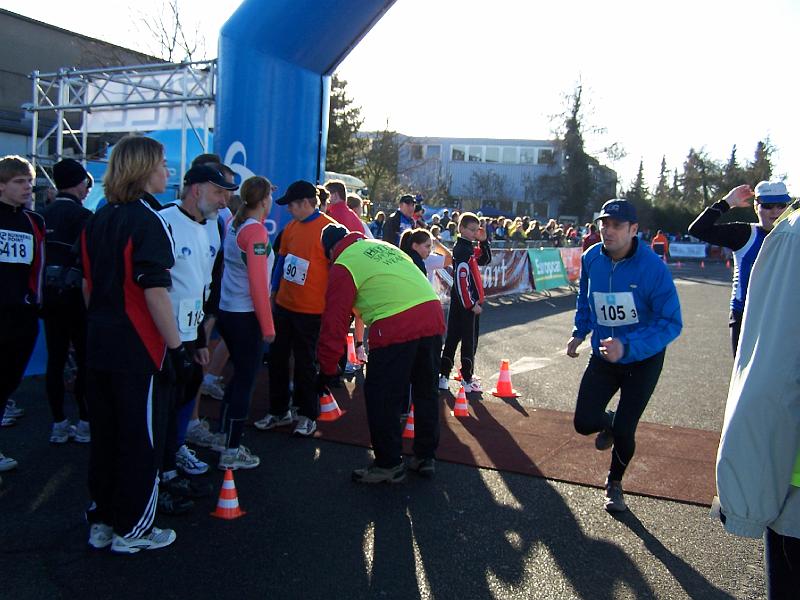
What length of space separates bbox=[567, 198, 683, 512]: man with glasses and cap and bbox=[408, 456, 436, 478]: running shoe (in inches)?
42.7

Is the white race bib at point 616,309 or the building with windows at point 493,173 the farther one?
the building with windows at point 493,173

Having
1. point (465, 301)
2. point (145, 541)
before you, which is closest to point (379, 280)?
point (145, 541)

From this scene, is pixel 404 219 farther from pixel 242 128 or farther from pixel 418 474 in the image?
pixel 418 474

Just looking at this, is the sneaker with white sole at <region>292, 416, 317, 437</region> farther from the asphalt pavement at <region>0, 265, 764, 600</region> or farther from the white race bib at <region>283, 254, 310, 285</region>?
the white race bib at <region>283, 254, 310, 285</region>

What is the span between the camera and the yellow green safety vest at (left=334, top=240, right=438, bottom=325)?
4.48 m

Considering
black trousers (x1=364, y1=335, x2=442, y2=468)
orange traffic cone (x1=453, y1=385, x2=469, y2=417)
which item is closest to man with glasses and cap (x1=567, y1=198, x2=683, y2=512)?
black trousers (x1=364, y1=335, x2=442, y2=468)

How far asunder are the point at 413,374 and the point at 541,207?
220ft

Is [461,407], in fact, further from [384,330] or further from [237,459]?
[237,459]

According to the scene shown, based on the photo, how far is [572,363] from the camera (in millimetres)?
9891

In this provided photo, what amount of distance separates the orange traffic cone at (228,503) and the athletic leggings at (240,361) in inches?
28.6

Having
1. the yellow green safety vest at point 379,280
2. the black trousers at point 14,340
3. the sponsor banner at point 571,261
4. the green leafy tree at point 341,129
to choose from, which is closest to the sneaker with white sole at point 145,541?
the black trousers at point 14,340

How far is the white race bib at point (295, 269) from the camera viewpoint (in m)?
5.51

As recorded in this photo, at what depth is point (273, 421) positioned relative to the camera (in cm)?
593

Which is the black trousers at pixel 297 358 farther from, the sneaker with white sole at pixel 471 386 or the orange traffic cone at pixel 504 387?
the orange traffic cone at pixel 504 387
